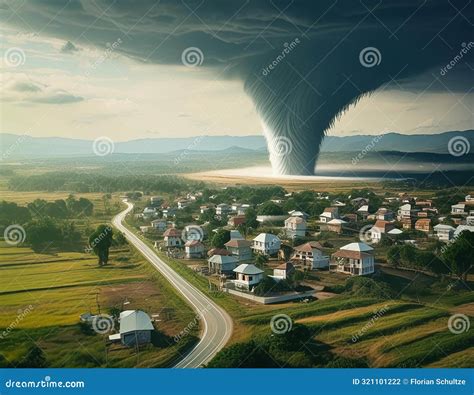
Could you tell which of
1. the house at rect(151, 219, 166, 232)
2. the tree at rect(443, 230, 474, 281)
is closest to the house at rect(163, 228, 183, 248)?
the house at rect(151, 219, 166, 232)

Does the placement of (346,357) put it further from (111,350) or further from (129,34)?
(129,34)

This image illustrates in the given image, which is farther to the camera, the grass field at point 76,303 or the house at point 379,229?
the house at point 379,229

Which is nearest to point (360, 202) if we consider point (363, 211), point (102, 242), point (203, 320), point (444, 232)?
point (363, 211)

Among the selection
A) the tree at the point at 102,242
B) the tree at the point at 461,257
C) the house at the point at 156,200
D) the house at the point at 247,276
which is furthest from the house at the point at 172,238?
the tree at the point at 461,257

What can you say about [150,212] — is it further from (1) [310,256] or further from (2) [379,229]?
(2) [379,229]

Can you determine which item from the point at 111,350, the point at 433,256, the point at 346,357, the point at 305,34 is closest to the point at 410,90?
the point at 305,34

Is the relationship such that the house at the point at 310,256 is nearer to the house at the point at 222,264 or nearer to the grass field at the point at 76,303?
the house at the point at 222,264
